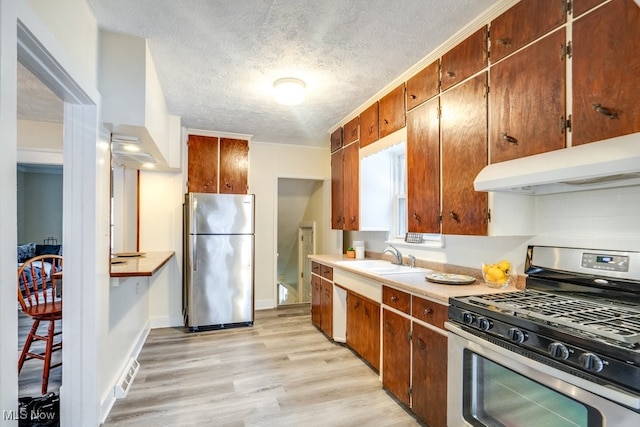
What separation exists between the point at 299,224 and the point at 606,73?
17.1ft

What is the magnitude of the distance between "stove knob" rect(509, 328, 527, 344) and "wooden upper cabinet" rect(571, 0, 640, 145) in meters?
0.88

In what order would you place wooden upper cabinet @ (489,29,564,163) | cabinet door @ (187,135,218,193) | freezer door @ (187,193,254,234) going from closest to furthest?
1. wooden upper cabinet @ (489,29,564,163)
2. freezer door @ (187,193,254,234)
3. cabinet door @ (187,135,218,193)

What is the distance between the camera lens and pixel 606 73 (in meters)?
1.36

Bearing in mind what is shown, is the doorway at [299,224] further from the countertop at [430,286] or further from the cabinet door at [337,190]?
the countertop at [430,286]

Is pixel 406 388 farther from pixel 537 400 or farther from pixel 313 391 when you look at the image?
pixel 537 400

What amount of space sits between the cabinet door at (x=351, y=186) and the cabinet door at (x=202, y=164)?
5.82 feet

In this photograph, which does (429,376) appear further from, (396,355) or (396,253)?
(396,253)

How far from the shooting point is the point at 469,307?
1.61m

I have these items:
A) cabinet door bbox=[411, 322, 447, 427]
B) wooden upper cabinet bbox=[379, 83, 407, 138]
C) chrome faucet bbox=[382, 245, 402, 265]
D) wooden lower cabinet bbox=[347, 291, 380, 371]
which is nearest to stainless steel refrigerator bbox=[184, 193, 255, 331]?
wooden lower cabinet bbox=[347, 291, 380, 371]

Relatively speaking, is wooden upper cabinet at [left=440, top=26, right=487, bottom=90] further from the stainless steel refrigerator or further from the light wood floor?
the stainless steel refrigerator

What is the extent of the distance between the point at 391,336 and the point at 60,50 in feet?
8.18

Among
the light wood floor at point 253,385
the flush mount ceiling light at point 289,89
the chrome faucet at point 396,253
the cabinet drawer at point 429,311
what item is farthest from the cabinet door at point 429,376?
the flush mount ceiling light at point 289,89

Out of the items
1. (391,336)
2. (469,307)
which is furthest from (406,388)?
(469,307)

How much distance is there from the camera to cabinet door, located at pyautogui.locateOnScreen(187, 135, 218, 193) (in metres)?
4.23
